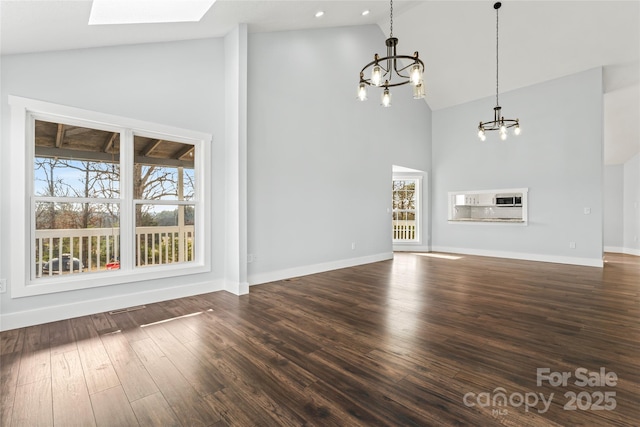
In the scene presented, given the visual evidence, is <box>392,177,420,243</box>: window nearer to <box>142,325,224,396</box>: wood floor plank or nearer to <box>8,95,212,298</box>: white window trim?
<box>8,95,212,298</box>: white window trim

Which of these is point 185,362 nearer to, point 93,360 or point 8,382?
point 93,360

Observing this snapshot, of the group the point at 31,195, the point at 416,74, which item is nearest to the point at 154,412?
the point at 31,195

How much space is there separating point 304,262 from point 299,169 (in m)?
1.58

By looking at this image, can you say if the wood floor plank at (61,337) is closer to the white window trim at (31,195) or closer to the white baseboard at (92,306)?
the white baseboard at (92,306)

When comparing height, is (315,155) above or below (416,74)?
below

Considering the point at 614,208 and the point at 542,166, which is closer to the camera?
the point at 542,166

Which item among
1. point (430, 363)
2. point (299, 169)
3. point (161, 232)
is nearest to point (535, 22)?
point (299, 169)

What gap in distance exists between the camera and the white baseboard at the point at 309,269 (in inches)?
177

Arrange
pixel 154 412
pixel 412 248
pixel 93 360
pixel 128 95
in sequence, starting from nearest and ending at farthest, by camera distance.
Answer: pixel 154 412, pixel 93 360, pixel 128 95, pixel 412 248

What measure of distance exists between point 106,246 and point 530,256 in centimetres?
791

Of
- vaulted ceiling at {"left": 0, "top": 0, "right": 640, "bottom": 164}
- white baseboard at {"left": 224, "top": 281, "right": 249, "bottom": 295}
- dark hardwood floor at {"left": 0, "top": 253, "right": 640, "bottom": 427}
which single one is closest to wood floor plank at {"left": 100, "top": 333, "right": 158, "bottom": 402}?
dark hardwood floor at {"left": 0, "top": 253, "right": 640, "bottom": 427}

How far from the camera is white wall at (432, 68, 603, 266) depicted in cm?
592

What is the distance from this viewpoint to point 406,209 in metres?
8.55

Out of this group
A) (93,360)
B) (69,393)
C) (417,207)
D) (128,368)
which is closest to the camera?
(69,393)
